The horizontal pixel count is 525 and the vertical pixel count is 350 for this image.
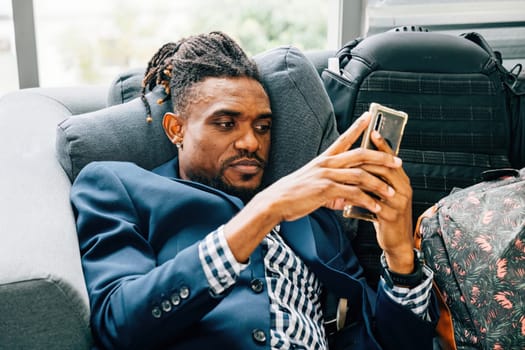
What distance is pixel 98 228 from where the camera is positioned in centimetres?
111

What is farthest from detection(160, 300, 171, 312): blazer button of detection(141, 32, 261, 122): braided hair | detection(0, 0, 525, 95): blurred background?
detection(0, 0, 525, 95): blurred background

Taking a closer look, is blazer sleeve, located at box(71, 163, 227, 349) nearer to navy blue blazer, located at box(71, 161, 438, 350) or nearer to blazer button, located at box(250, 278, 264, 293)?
navy blue blazer, located at box(71, 161, 438, 350)

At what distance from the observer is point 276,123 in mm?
1399

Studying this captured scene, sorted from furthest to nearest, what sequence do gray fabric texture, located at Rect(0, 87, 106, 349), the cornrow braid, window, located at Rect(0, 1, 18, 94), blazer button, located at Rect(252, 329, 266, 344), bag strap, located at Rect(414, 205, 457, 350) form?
window, located at Rect(0, 1, 18, 94)
the cornrow braid
bag strap, located at Rect(414, 205, 457, 350)
blazer button, located at Rect(252, 329, 266, 344)
gray fabric texture, located at Rect(0, 87, 106, 349)

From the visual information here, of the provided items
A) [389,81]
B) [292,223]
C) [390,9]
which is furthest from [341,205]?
[390,9]

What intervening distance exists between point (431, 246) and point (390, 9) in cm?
116

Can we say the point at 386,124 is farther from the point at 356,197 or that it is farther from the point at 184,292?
the point at 184,292

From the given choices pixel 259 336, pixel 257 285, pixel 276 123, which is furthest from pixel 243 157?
pixel 259 336

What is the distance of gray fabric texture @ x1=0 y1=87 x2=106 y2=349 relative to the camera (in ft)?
2.90

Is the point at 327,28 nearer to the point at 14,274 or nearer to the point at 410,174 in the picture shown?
the point at 410,174

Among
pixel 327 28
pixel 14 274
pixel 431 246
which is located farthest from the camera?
pixel 327 28

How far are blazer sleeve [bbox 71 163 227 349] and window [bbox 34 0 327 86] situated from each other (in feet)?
3.92

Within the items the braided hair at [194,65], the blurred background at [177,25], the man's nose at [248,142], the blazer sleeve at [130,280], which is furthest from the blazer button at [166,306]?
the blurred background at [177,25]

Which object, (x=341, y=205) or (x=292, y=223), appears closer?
(x=341, y=205)
